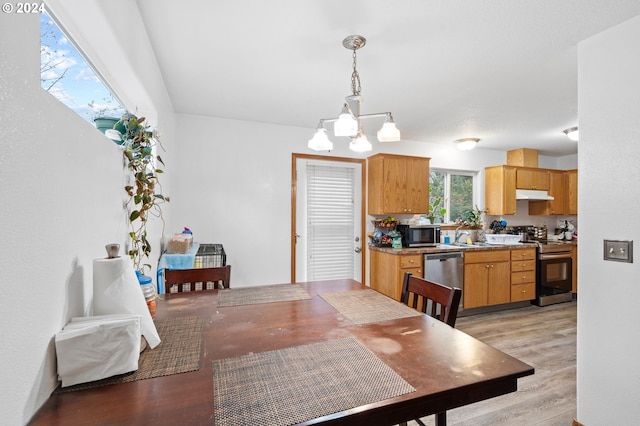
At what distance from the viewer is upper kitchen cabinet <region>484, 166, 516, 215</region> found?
14.4 ft

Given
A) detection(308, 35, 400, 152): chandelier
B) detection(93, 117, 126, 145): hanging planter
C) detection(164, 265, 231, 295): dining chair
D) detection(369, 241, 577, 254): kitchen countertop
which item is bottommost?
detection(369, 241, 577, 254): kitchen countertop

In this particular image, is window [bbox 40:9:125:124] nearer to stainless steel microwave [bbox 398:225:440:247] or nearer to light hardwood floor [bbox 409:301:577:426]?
light hardwood floor [bbox 409:301:577:426]

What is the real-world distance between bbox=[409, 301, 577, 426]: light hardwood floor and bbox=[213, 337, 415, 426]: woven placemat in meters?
1.42

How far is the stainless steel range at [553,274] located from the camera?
4.18m

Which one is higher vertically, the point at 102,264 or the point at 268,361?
the point at 102,264

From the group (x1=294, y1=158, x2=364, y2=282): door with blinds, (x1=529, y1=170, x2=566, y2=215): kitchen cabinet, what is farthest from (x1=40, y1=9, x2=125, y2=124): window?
(x1=529, y1=170, x2=566, y2=215): kitchen cabinet

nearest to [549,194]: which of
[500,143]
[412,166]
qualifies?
[500,143]

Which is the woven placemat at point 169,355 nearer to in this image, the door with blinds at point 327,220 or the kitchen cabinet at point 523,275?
the door with blinds at point 327,220

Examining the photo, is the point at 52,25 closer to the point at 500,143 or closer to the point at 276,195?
the point at 276,195

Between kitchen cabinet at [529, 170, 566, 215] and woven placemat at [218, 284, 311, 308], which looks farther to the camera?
kitchen cabinet at [529, 170, 566, 215]

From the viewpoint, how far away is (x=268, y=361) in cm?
92

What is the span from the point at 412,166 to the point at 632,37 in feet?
7.89

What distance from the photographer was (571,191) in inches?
188

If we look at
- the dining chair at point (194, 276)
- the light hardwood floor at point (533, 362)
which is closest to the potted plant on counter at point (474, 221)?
the light hardwood floor at point (533, 362)
